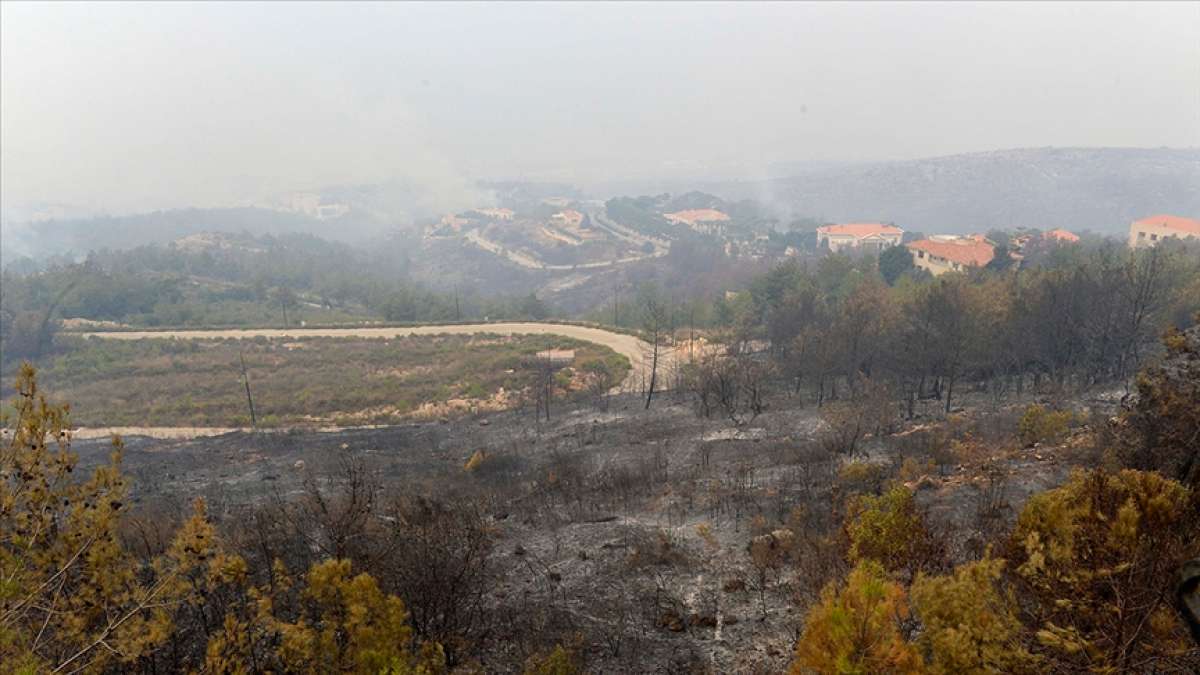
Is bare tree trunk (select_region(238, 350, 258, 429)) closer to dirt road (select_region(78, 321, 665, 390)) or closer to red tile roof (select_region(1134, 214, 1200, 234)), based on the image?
dirt road (select_region(78, 321, 665, 390))

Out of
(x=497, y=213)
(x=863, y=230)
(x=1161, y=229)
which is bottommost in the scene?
(x=863, y=230)

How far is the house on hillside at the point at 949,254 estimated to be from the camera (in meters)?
51.4

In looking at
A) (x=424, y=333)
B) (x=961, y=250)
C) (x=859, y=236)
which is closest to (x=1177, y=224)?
(x=961, y=250)

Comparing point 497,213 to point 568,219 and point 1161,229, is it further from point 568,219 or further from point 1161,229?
point 1161,229

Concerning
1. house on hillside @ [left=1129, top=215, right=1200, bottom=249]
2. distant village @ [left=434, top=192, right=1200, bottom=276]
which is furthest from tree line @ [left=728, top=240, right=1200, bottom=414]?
house on hillside @ [left=1129, top=215, right=1200, bottom=249]

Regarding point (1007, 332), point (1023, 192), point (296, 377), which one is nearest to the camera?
point (1007, 332)

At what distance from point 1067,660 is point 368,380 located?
3860 centimetres

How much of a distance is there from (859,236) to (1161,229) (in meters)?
33.1

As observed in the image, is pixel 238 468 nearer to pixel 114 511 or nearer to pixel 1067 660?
pixel 114 511

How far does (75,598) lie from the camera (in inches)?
219

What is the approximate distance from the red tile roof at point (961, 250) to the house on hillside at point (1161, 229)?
521 inches

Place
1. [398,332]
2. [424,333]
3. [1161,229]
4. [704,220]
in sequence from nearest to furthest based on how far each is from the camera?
1. [424,333]
2. [398,332]
3. [1161,229]
4. [704,220]

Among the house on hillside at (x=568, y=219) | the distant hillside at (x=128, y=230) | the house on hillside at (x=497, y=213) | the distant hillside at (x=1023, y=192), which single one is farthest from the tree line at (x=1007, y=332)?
the distant hillside at (x=128, y=230)

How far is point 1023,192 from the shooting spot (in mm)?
162750
